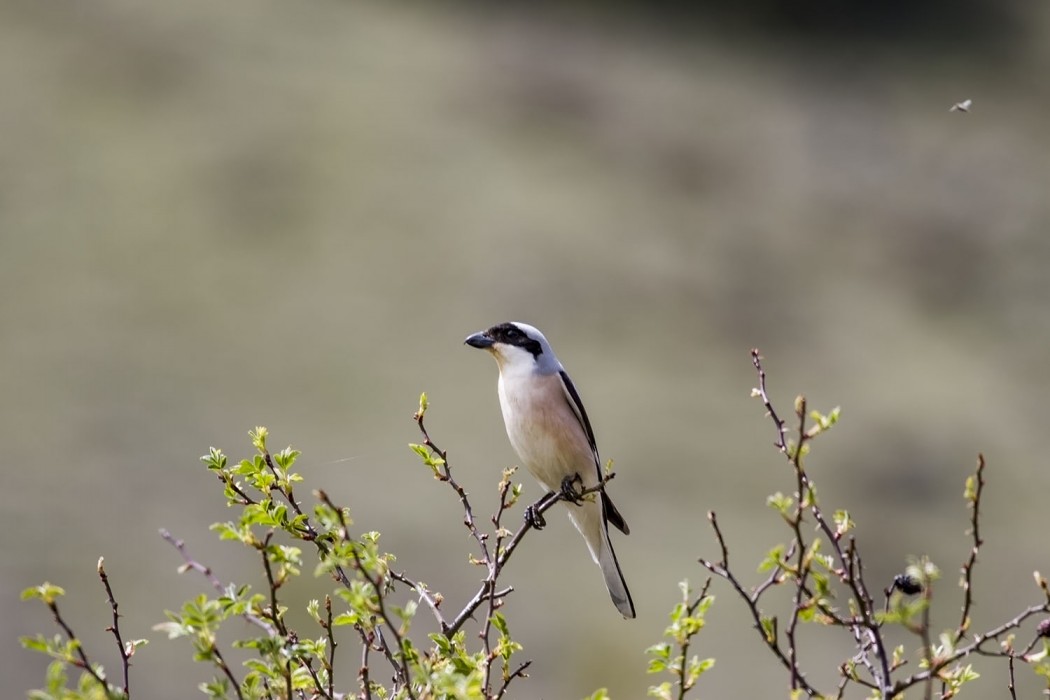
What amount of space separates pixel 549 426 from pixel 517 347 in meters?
0.41

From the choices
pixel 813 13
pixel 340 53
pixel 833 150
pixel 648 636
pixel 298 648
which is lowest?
pixel 298 648

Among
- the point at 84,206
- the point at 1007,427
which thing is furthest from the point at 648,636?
the point at 84,206

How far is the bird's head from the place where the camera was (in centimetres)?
546

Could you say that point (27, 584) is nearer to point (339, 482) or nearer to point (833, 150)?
point (339, 482)

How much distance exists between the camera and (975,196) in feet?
185

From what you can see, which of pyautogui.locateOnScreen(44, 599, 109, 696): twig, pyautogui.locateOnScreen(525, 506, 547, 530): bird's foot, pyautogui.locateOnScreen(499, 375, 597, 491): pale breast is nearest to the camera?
pyautogui.locateOnScreen(44, 599, 109, 696): twig

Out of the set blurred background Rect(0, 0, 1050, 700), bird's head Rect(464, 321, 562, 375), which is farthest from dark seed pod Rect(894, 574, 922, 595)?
blurred background Rect(0, 0, 1050, 700)

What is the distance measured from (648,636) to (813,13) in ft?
133

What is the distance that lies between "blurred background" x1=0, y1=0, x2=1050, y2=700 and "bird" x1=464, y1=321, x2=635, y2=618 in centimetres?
2124

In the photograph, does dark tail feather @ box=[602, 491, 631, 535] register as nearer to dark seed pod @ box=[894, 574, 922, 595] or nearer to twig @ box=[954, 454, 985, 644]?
dark seed pod @ box=[894, 574, 922, 595]

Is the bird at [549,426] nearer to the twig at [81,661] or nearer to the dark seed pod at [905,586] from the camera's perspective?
the dark seed pod at [905,586]

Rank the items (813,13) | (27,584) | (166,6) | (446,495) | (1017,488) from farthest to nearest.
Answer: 1. (813,13)
2. (166,6)
3. (1017,488)
4. (446,495)
5. (27,584)

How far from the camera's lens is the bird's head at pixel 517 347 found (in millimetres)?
5457

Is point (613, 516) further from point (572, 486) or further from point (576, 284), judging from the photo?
point (576, 284)
